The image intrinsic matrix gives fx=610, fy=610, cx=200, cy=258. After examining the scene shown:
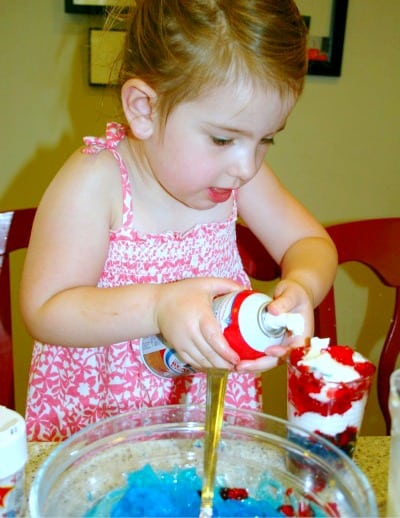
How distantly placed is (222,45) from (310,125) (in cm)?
95

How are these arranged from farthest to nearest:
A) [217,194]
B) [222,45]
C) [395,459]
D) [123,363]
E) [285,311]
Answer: [123,363] < [217,194] < [222,45] < [285,311] < [395,459]

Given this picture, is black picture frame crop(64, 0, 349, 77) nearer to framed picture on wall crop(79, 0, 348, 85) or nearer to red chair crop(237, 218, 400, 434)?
framed picture on wall crop(79, 0, 348, 85)

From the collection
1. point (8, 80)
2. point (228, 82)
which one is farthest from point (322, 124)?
point (228, 82)

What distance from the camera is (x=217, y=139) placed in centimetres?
80

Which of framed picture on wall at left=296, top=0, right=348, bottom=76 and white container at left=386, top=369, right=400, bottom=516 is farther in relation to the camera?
framed picture on wall at left=296, top=0, right=348, bottom=76

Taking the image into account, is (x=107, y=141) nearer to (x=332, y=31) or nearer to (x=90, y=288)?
(x=90, y=288)

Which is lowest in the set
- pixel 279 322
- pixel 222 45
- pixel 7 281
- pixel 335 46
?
pixel 7 281

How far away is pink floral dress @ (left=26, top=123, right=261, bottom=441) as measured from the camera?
963 millimetres

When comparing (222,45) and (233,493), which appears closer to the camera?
(233,493)

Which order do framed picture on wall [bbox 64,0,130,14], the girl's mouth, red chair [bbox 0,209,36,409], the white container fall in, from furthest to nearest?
framed picture on wall [bbox 64,0,130,14], red chair [bbox 0,209,36,409], the girl's mouth, the white container

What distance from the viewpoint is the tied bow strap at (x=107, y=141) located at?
36.8 inches

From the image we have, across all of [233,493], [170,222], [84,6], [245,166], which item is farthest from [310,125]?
[233,493]

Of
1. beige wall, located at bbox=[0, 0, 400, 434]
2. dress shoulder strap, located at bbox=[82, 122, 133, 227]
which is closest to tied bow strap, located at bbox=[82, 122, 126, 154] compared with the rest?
dress shoulder strap, located at bbox=[82, 122, 133, 227]

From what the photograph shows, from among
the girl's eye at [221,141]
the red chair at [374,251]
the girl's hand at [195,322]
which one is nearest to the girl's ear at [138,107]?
the girl's eye at [221,141]
